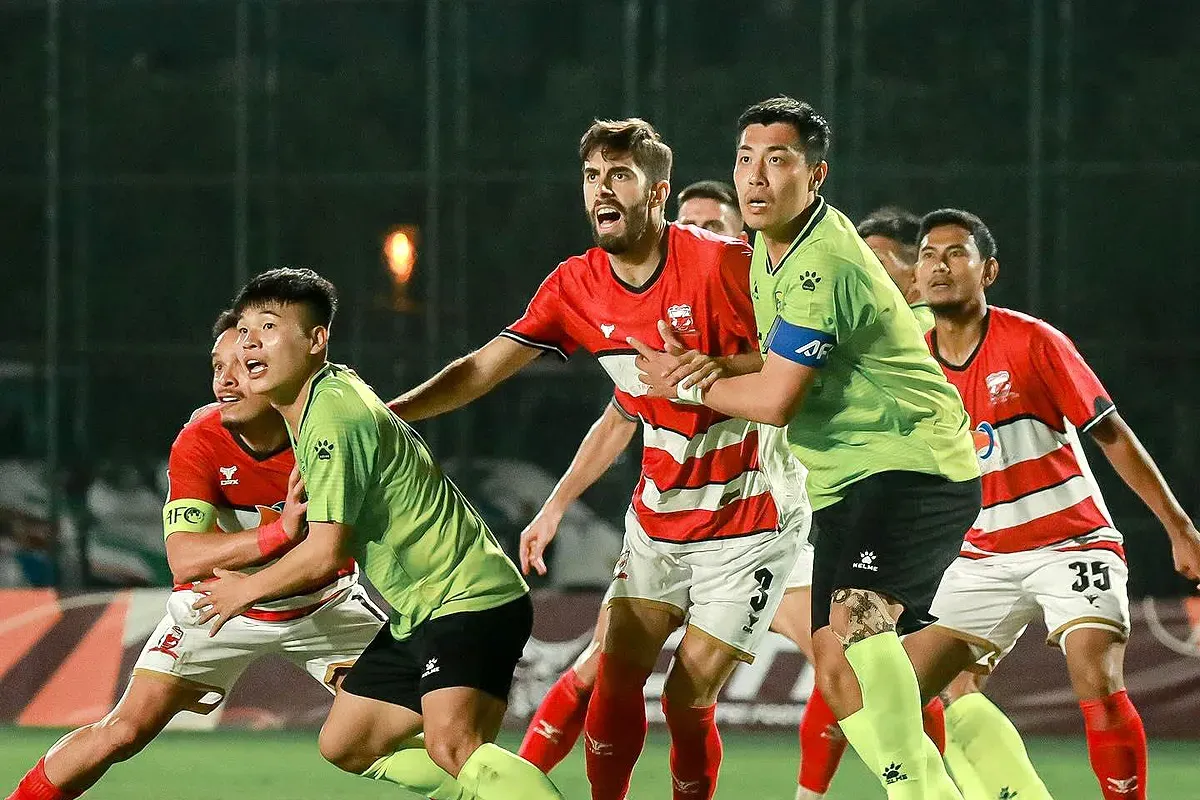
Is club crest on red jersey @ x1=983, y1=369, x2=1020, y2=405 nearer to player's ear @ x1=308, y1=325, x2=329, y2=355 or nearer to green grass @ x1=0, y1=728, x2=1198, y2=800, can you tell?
green grass @ x1=0, y1=728, x2=1198, y2=800

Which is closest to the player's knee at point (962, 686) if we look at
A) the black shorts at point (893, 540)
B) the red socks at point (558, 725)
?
the red socks at point (558, 725)

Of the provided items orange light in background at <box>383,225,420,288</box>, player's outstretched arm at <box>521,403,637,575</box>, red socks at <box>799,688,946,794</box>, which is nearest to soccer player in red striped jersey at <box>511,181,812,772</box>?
player's outstretched arm at <box>521,403,637,575</box>

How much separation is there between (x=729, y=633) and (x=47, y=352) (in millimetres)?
12181

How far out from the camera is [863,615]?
15.1 ft

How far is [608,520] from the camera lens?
15.5 metres

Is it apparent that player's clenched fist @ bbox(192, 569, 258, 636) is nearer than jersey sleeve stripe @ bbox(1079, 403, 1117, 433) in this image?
Yes

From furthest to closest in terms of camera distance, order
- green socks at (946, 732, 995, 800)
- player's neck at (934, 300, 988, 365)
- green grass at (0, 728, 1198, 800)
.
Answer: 1. green grass at (0, 728, 1198, 800)
2. player's neck at (934, 300, 988, 365)
3. green socks at (946, 732, 995, 800)

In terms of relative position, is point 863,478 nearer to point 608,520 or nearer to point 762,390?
point 762,390

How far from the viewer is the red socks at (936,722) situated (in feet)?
20.7

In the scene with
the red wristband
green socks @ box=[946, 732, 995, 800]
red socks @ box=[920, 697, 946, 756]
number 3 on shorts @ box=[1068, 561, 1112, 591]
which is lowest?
green socks @ box=[946, 732, 995, 800]

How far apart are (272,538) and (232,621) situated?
0.71 meters

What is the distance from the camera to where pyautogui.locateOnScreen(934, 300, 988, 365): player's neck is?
6094mm

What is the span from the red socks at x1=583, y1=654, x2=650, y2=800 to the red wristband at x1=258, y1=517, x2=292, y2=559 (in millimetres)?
1049

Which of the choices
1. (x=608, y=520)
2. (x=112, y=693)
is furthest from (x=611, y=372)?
(x=608, y=520)
